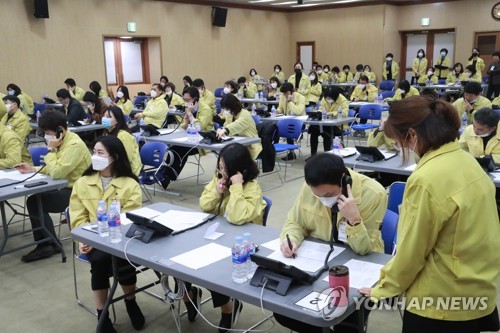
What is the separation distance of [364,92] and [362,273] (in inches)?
355

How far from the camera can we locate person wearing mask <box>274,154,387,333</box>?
7.23ft

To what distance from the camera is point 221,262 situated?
93.7 inches

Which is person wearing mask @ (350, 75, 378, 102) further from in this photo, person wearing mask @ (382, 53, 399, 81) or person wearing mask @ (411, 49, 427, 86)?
person wearing mask @ (382, 53, 399, 81)

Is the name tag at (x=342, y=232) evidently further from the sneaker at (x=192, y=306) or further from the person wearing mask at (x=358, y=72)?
the person wearing mask at (x=358, y=72)

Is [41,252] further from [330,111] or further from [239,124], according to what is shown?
[330,111]

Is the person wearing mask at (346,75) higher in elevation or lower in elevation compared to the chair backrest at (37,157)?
higher

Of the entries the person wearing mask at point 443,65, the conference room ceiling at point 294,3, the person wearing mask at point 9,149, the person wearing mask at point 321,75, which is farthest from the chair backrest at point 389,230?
the person wearing mask at point 321,75

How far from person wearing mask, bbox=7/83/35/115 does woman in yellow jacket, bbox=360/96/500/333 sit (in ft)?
33.5

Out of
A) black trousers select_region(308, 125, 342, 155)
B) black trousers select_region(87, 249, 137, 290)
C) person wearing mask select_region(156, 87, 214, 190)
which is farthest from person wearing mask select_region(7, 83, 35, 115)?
black trousers select_region(87, 249, 137, 290)

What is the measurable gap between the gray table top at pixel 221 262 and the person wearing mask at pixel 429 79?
12.9m

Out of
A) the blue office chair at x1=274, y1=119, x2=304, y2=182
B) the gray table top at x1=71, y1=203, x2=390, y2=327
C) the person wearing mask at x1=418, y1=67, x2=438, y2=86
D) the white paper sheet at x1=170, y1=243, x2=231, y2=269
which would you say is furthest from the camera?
the person wearing mask at x1=418, y1=67, x2=438, y2=86

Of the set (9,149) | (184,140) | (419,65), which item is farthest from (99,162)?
(419,65)

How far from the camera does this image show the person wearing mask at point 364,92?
1052 cm

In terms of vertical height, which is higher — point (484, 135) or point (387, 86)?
point (387, 86)
